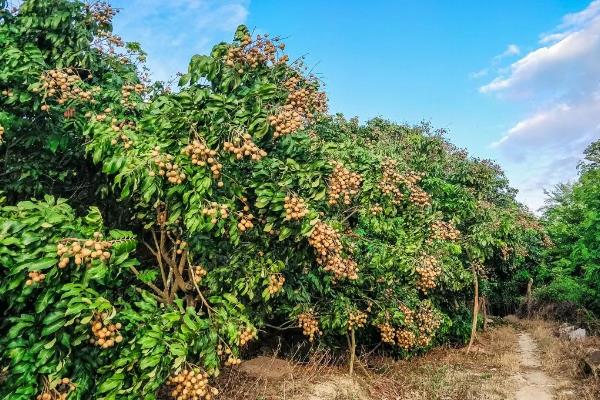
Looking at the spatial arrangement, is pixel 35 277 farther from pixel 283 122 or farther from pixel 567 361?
pixel 567 361

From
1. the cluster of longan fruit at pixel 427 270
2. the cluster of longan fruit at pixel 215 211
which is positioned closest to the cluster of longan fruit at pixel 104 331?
the cluster of longan fruit at pixel 215 211

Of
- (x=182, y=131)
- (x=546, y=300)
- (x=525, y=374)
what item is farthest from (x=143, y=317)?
(x=546, y=300)

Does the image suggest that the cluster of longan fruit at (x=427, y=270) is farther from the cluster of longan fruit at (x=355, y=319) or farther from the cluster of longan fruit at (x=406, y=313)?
the cluster of longan fruit at (x=355, y=319)

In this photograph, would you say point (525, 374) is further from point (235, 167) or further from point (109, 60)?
point (109, 60)

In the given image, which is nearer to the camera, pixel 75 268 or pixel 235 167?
pixel 75 268

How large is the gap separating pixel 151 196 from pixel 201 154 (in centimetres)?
74

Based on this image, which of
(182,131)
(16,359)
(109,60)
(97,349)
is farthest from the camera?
Answer: (109,60)

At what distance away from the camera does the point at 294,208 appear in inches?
190

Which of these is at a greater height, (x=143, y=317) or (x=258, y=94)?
(x=258, y=94)

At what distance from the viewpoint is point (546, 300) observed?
92.8ft

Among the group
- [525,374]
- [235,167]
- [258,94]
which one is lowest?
[525,374]

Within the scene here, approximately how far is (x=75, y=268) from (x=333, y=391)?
671cm

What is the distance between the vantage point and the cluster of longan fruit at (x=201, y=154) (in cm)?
453

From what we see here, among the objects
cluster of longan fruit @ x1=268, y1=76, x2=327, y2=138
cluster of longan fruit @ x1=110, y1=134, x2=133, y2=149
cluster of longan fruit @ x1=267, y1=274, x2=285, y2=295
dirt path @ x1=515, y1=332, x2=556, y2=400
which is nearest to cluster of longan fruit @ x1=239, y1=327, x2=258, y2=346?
cluster of longan fruit @ x1=267, y1=274, x2=285, y2=295
